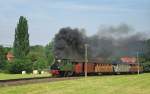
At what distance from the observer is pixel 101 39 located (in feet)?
219

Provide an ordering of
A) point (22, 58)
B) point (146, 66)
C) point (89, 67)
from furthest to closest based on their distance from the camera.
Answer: point (22, 58) → point (146, 66) → point (89, 67)

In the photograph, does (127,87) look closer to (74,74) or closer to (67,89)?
(67,89)

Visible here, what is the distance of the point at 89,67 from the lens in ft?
197

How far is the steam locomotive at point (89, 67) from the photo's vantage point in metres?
55.2

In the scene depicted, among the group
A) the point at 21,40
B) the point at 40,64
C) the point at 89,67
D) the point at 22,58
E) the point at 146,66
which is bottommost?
the point at 89,67

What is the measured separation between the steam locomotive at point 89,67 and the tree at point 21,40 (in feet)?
118

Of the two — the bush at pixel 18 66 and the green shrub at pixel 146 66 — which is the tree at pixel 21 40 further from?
the green shrub at pixel 146 66

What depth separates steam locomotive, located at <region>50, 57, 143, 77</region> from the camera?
181 ft

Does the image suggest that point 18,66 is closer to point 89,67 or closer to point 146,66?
point 146,66

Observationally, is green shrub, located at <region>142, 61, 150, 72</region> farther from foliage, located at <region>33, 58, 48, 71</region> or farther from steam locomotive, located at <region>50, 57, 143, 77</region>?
foliage, located at <region>33, 58, 48, 71</region>

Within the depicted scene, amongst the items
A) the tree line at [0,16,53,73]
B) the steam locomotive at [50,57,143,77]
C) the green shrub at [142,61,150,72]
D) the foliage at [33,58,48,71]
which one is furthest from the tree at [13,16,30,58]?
the steam locomotive at [50,57,143,77]

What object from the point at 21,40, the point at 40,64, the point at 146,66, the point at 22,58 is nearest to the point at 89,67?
the point at 146,66

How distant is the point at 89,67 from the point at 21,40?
51.2 metres

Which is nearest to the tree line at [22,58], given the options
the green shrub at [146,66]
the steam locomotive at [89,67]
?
the steam locomotive at [89,67]
